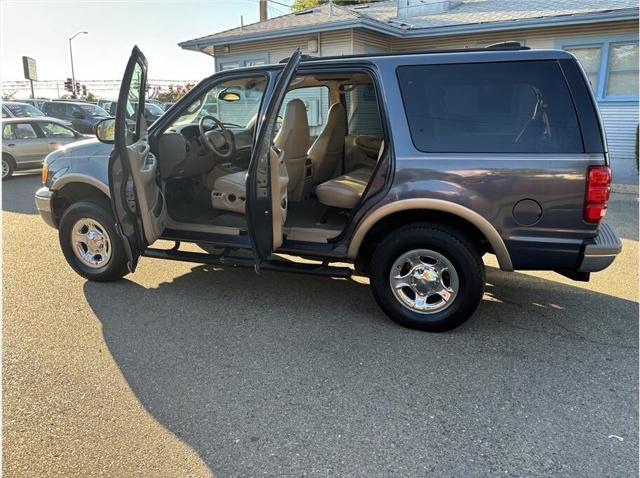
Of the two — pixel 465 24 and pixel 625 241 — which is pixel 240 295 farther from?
pixel 465 24

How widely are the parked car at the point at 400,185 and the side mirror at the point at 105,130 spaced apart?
28mm

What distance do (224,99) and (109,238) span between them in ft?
5.56

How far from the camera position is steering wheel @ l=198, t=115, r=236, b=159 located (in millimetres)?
4617

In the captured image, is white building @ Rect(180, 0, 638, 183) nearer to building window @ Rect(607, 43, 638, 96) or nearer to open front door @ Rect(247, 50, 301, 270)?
building window @ Rect(607, 43, 638, 96)

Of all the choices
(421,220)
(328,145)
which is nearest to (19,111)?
(328,145)

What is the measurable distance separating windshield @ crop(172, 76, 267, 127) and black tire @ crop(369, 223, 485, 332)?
1.79m

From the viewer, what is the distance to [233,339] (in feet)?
11.6

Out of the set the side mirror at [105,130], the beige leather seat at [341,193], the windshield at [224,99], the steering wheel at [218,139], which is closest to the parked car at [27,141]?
the windshield at [224,99]

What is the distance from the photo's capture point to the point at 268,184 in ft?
11.9

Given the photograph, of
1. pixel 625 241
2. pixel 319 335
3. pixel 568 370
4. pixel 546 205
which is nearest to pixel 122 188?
pixel 319 335

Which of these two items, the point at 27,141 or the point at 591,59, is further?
the point at 27,141

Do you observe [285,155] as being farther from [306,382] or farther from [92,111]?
[92,111]

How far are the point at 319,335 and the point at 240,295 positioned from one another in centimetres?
105

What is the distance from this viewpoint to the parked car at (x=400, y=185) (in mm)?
3213
